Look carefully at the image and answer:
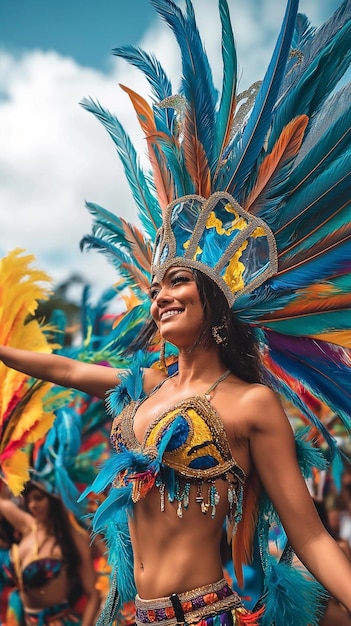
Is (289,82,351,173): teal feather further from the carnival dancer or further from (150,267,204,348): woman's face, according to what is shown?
(150,267,204,348): woman's face

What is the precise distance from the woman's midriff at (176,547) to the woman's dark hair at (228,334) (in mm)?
433

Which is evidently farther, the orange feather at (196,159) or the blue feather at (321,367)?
the orange feather at (196,159)

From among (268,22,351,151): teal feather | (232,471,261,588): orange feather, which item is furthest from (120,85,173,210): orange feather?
(232,471,261,588): orange feather

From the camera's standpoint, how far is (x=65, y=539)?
Result: 5832 millimetres

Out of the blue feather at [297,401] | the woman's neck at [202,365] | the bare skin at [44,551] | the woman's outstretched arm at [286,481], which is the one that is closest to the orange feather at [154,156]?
the woman's neck at [202,365]

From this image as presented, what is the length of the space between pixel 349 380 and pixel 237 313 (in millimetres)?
444

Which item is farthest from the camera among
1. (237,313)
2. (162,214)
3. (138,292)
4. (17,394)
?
(17,394)

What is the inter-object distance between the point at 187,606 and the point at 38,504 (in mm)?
3603

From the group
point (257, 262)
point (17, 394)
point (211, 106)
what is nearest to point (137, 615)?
point (257, 262)

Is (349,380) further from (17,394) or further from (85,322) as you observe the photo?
(85,322)

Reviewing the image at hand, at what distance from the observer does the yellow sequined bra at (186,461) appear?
8.48 feet

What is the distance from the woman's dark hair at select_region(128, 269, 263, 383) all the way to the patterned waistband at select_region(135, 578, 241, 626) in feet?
2.38

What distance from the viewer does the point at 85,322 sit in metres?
6.02

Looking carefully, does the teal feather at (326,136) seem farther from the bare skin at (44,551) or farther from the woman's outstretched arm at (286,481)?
the bare skin at (44,551)
